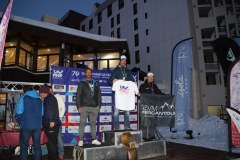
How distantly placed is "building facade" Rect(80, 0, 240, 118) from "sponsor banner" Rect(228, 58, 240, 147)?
2116 centimetres

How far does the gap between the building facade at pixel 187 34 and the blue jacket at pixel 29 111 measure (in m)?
24.1

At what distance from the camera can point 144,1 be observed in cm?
3459

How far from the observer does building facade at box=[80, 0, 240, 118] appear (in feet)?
89.4

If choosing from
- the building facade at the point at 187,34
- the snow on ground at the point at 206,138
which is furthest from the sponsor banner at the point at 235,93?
the building facade at the point at 187,34

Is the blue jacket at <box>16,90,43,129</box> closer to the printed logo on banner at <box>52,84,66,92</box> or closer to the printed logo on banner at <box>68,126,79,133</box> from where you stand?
the printed logo on banner at <box>52,84,66,92</box>

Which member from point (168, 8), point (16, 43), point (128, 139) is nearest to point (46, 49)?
point (16, 43)

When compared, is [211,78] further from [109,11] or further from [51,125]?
[51,125]

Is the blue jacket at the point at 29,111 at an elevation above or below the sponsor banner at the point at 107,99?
below

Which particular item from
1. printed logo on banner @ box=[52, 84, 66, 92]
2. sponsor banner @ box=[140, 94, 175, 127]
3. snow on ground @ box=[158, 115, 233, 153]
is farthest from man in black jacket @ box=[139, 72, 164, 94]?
printed logo on banner @ box=[52, 84, 66, 92]

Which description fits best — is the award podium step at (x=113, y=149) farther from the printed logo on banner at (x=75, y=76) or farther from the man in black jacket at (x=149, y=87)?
the printed logo on banner at (x=75, y=76)

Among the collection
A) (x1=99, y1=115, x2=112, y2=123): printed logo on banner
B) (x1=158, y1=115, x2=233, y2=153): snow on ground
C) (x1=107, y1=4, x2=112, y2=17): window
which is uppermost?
(x1=107, y1=4, x2=112, y2=17): window

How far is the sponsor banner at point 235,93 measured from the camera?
6.03 meters

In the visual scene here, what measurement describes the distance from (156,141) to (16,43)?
12.8m

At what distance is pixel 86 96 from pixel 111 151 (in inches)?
67.8
